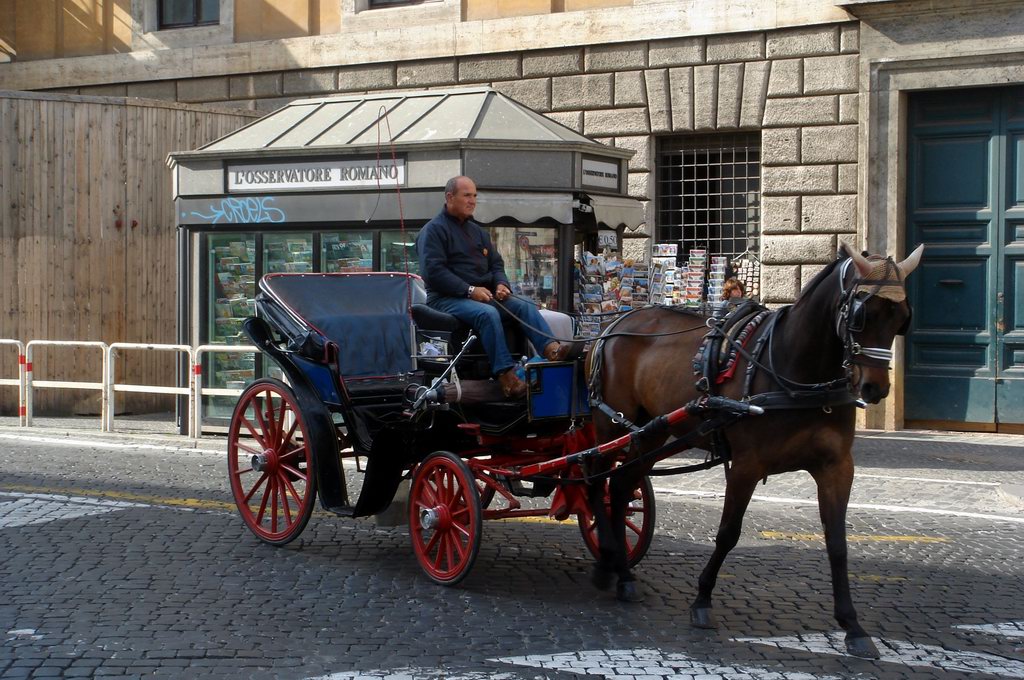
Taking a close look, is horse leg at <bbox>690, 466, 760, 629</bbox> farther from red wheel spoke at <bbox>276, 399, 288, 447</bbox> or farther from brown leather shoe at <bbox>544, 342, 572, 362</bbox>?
red wheel spoke at <bbox>276, 399, 288, 447</bbox>

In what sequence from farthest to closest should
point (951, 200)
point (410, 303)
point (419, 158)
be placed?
point (951, 200)
point (419, 158)
point (410, 303)

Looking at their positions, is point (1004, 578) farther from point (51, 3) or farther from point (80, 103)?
point (51, 3)

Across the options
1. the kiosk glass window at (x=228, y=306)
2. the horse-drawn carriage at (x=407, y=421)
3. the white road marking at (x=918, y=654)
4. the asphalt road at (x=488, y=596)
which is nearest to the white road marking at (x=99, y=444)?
the kiosk glass window at (x=228, y=306)

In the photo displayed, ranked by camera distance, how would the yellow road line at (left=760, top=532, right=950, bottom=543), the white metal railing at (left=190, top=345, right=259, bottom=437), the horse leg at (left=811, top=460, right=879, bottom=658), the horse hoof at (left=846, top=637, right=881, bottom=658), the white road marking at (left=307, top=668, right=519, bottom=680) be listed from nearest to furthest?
the white road marking at (left=307, top=668, right=519, bottom=680) → the horse hoof at (left=846, top=637, right=881, bottom=658) → the horse leg at (left=811, top=460, right=879, bottom=658) → the yellow road line at (left=760, top=532, right=950, bottom=543) → the white metal railing at (left=190, top=345, right=259, bottom=437)

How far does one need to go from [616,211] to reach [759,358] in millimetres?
6901

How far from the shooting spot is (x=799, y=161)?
602 inches

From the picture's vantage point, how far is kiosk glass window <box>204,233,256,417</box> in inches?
535

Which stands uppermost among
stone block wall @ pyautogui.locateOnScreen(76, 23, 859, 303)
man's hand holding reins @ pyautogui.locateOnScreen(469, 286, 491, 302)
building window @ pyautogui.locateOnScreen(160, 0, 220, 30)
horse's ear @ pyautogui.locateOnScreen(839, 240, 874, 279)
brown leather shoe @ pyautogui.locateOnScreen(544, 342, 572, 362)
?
building window @ pyautogui.locateOnScreen(160, 0, 220, 30)

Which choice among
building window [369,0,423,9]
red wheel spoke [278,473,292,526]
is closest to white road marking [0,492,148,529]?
red wheel spoke [278,473,292,526]

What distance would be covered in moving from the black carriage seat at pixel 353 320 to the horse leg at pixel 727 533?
2376 mm

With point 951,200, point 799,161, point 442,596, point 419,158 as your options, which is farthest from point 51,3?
point 442,596

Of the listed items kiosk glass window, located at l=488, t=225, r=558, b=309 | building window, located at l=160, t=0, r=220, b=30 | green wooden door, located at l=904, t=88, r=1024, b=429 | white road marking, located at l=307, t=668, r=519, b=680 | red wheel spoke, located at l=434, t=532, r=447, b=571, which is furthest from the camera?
building window, located at l=160, t=0, r=220, b=30

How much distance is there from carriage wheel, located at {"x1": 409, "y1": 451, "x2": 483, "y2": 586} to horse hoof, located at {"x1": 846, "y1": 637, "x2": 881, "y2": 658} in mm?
1900

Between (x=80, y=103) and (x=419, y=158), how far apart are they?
19.8 feet
